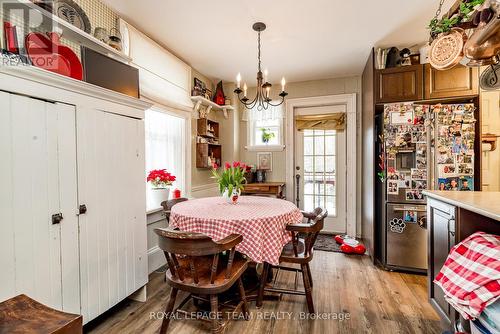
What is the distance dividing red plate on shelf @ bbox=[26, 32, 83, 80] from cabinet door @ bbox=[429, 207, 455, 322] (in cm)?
273

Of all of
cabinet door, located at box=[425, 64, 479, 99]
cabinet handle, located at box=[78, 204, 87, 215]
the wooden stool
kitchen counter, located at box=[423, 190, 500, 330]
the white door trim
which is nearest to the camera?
the wooden stool

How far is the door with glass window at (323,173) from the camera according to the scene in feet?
13.3

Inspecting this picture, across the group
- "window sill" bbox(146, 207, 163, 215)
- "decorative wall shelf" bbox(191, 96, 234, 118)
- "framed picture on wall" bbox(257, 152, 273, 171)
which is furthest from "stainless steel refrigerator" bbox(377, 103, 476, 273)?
"window sill" bbox(146, 207, 163, 215)

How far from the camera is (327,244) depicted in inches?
144

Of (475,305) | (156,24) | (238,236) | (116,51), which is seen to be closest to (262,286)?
(238,236)

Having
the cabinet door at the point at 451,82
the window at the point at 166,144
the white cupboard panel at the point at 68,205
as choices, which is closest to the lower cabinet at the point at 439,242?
the cabinet door at the point at 451,82

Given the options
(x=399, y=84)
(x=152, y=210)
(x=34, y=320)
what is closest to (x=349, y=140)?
(x=399, y=84)

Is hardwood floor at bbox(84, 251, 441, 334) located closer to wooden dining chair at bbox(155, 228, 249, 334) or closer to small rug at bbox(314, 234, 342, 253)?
wooden dining chair at bbox(155, 228, 249, 334)

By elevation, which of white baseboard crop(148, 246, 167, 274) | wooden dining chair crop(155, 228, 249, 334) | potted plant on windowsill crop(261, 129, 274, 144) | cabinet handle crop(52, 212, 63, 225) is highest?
potted plant on windowsill crop(261, 129, 274, 144)

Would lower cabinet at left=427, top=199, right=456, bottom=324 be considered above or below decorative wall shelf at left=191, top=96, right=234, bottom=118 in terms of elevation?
below

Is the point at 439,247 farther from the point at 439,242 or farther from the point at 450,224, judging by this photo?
the point at 450,224

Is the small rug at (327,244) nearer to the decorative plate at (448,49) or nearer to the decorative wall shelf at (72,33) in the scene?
the decorative plate at (448,49)

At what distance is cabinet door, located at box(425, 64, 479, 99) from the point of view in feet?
8.26

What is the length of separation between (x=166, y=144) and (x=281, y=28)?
→ 1.93m
